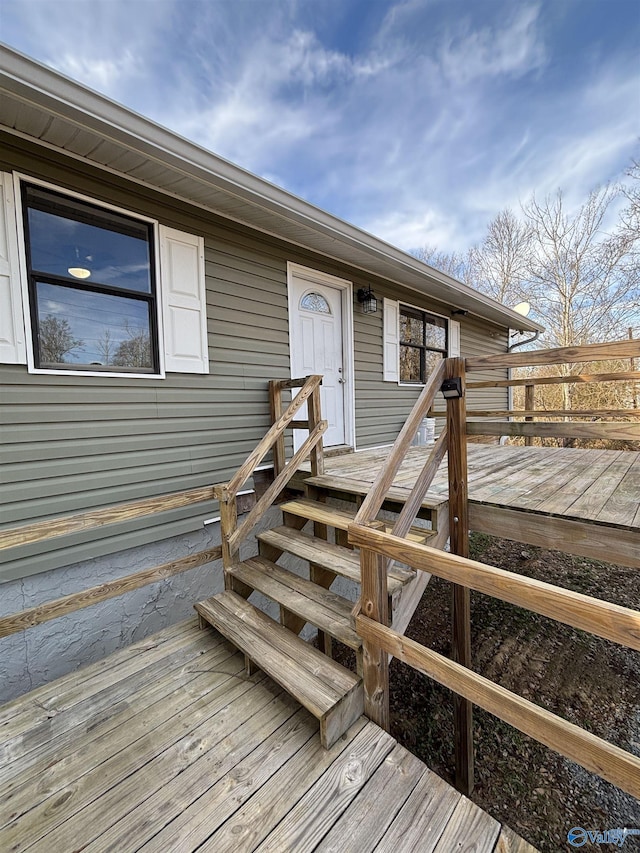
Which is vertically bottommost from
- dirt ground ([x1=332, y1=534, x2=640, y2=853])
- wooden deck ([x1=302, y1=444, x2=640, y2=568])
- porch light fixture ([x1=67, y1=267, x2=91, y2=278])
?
dirt ground ([x1=332, y1=534, x2=640, y2=853])

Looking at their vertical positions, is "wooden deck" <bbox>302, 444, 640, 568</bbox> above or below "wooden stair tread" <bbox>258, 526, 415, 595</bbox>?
above

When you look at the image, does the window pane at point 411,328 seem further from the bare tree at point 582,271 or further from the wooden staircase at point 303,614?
the bare tree at point 582,271

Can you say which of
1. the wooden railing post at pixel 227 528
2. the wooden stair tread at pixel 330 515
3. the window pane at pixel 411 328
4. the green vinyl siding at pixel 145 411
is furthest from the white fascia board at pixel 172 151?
the wooden stair tread at pixel 330 515

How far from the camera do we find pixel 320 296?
4238 millimetres

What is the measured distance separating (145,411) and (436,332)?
480 centimetres

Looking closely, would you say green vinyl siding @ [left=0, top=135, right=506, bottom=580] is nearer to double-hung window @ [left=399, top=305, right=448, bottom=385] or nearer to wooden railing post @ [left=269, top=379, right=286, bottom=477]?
wooden railing post @ [left=269, top=379, right=286, bottom=477]

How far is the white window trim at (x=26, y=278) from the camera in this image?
7.41ft

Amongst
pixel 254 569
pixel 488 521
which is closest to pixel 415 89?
pixel 488 521

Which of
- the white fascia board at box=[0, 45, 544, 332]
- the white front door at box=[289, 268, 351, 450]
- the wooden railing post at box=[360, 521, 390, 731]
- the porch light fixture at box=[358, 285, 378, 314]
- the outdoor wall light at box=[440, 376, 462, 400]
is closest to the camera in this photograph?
the wooden railing post at box=[360, 521, 390, 731]

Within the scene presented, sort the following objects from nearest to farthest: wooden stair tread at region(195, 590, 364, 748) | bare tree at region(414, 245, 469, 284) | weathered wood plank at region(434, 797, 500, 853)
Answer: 1. weathered wood plank at region(434, 797, 500, 853)
2. wooden stair tread at region(195, 590, 364, 748)
3. bare tree at region(414, 245, 469, 284)

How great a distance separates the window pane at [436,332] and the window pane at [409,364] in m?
0.40

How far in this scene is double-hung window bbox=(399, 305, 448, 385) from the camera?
540cm

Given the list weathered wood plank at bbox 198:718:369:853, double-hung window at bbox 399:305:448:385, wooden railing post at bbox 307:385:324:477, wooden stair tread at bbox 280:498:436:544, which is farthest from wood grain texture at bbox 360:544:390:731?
double-hung window at bbox 399:305:448:385

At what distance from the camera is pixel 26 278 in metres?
2.30
